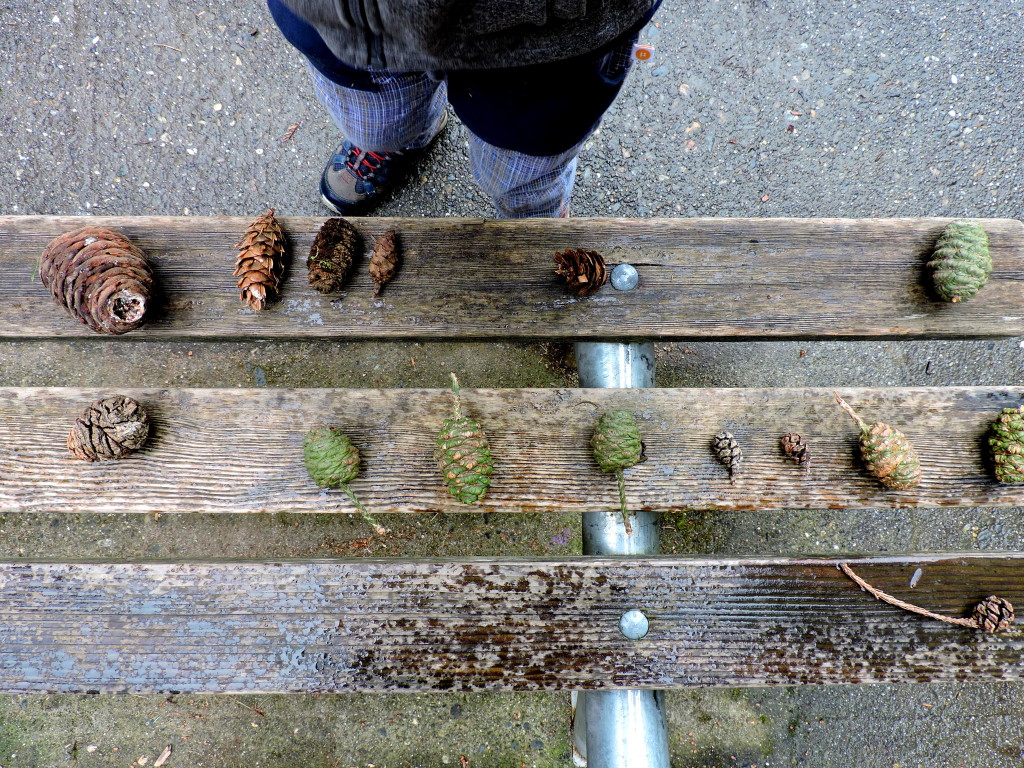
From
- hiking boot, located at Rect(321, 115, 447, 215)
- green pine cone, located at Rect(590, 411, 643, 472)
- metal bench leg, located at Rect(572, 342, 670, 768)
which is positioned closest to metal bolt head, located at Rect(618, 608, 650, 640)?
metal bench leg, located at Rect(572, 342, 670, 768)

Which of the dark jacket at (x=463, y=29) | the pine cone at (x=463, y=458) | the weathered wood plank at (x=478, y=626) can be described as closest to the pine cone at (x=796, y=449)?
the weathered wood plank at (x=478, y=626)

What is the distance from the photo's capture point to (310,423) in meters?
1.24

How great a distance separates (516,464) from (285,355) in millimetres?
1127

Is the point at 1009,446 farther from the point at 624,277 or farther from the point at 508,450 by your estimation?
the point at 508,450

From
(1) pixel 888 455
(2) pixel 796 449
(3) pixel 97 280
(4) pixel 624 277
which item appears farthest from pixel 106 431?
(1) pixel 888 455

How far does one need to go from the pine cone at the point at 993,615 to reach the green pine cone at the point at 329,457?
4.48 feet

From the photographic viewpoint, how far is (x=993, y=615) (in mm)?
1183

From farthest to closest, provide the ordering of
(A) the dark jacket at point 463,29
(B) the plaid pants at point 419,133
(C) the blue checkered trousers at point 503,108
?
(B) the plaid pants at point 419,133 < (C) the blue checkered trousers at point 503,108 < (A) the dark jacket at point 463,29

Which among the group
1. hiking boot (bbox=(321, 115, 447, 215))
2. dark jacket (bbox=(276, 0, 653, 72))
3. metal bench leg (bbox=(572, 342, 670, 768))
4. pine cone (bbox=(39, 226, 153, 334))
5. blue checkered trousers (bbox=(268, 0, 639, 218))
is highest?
hiking boot (bbox=(321, 115, 447, 215))

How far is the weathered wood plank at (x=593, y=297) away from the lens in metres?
1.26

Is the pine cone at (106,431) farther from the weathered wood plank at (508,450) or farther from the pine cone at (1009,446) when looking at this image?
the pine cone at (1009,446)

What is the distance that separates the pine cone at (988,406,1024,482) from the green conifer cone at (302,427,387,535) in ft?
4.47

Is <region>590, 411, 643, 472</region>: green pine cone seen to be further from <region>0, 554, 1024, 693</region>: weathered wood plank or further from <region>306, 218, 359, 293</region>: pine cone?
<region>306, 218, 359, 293</region>: pine cone

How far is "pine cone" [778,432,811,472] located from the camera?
1.23 metres
